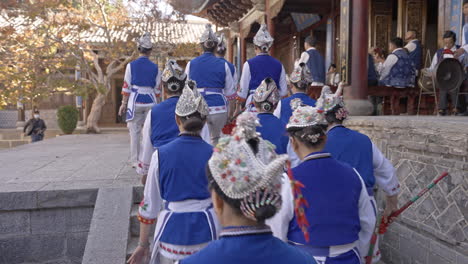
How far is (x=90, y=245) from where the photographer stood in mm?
3445

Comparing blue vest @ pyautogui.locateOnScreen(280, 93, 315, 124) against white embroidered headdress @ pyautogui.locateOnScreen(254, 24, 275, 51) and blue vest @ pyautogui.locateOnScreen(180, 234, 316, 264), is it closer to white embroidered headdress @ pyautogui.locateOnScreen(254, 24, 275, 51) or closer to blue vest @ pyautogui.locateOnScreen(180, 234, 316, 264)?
white embroidered headdress @ pyautogui.locateOnScreen(254, 24, 275, 51)

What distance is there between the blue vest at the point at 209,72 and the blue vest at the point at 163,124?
50.4 inches

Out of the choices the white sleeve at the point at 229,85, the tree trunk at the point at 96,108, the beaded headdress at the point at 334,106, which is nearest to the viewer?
the beaded headdress at the point at 334,106

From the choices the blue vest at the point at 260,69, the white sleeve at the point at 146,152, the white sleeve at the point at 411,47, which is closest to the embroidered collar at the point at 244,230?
the white sleeve at the point at 146,152

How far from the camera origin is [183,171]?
2.22 metres

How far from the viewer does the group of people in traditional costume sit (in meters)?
1.22

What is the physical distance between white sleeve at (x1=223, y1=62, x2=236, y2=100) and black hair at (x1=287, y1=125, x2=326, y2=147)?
8.77 feet

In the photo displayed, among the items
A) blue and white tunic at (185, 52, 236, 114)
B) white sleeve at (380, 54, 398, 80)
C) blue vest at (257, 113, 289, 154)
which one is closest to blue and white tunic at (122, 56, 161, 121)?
blue and white tunic at (185, 52, 236, 114)

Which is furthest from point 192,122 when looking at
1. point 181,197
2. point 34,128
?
point 34,128

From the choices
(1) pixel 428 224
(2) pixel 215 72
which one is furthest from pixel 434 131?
(2) pixel 215 72

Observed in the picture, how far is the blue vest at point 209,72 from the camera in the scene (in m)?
4.61

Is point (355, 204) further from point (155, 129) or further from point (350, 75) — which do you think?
point (350, 75)

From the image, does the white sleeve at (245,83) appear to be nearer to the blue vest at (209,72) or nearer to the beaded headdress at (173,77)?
the blue vest at (209,72)

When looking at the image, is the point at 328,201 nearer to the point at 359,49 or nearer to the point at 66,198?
the point at 66,198
